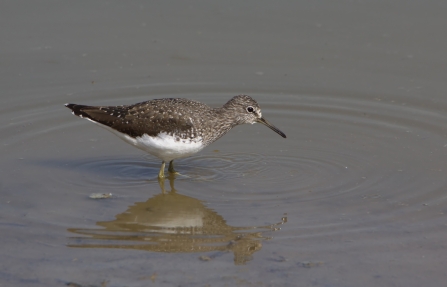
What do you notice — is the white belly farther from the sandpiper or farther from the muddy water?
the muddy water

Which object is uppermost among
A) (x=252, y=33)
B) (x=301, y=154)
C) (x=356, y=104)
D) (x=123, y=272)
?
(x=252, y=33)

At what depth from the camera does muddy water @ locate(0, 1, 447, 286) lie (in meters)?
8.86

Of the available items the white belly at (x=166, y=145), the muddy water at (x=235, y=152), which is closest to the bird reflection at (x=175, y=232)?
the muddy water at (x=235, y=152)

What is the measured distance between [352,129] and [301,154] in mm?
1540

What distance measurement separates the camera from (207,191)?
1111 cm

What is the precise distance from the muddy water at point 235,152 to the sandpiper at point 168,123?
624mm

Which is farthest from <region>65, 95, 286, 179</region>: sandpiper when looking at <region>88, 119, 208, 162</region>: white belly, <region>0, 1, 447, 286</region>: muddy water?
<region>0, 1, 447, 286</region>: muddy water

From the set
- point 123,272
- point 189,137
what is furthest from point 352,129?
point 123,272

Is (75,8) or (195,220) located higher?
(75,8)

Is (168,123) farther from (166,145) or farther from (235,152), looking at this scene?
(235,152)

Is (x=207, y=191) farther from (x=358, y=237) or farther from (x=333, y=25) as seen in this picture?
(x=333, y=25)

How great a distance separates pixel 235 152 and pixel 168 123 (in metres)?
1.71

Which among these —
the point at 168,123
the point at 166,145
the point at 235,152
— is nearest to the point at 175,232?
the point at 166,145

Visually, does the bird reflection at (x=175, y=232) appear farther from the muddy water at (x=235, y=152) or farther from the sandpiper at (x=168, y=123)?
the sandpiper at (x=168, y=123)
